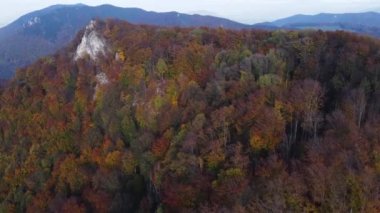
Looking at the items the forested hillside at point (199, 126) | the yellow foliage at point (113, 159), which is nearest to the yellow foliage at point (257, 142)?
the forested hillside at point (199, 126)

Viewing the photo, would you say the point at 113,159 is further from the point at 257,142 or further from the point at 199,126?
the point at 257,142

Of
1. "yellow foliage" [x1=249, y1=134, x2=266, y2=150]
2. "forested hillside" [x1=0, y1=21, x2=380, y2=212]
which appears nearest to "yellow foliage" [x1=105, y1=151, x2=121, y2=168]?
"forested hillside" [x1=0, y1=21, x2=380, y2=212]

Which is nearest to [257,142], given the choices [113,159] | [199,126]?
[199,126]

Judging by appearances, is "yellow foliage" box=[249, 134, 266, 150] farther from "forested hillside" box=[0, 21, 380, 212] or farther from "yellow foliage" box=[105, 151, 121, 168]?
"yellow foliage" box=[105, 151, 121, 168]

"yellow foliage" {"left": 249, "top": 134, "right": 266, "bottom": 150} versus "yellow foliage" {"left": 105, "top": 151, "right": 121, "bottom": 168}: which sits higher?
"yellow foliage" {"left": 249, "top": 134, "right": 266, "bottom": 150}

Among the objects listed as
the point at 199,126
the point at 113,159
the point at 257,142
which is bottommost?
the point at 113,159

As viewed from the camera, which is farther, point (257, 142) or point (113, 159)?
point (113, 159)

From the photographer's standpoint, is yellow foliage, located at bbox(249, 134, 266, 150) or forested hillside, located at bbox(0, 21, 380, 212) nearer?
forested hillside, located at bbox(0, 21, 380, 212)

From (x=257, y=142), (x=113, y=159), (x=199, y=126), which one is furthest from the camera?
(x=113, y=159)

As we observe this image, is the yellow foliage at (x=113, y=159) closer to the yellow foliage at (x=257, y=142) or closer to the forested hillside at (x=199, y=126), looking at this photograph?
the forested hillside at (x=199, y=126)
